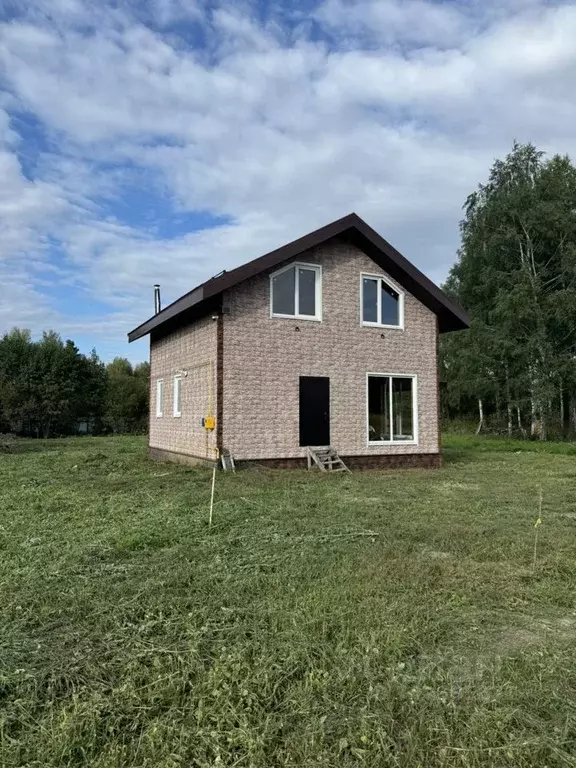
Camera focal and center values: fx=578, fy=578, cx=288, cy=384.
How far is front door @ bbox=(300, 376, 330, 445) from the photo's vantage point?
12.6 metres

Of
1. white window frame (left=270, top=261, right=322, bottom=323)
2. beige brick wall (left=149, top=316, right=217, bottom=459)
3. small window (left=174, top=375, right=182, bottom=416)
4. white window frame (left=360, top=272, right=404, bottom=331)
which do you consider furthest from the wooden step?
small window (left=174, top=375, right=182, bottom=416)

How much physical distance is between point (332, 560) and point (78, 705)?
2.70 meters

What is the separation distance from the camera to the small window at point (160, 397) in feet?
52.9

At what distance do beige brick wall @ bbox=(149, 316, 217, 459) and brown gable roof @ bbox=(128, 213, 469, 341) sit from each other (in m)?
0.49

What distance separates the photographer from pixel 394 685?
2.78 meters

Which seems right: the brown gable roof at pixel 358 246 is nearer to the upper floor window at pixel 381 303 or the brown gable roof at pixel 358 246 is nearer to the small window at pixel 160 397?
the upper floor window at pixel 381 303

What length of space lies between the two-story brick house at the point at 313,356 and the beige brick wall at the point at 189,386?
0.05m

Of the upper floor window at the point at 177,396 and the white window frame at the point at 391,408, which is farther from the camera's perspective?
the upper floor window at the point at 177,396

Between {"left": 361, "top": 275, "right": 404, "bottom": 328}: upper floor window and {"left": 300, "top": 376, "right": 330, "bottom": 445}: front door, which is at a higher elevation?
{"left": 361, "top": 275, "right": 404, "bottom": 328}: upper floor window

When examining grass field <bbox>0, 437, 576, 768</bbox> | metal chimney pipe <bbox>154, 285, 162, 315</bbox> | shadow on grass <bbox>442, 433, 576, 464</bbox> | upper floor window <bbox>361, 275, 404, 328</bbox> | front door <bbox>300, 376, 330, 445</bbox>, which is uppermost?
metal chimney pipe <bbox>154, 285, 162, 315</bbox>

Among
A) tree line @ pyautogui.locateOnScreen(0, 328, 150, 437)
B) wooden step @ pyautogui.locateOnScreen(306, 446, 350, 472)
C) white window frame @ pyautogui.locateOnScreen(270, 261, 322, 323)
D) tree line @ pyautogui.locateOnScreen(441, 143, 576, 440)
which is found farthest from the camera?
tree line @ pyautogui.locateOnScreen(0, 328, 150, 437)

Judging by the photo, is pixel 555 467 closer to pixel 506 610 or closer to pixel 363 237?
pixel 363 237

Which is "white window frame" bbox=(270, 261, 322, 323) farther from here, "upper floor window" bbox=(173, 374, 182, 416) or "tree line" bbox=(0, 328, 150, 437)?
"tree line" bbox=(0, 328, 150, 437)

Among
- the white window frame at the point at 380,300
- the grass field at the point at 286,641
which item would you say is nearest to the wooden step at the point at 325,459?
the white window frame at the point at 380,300
